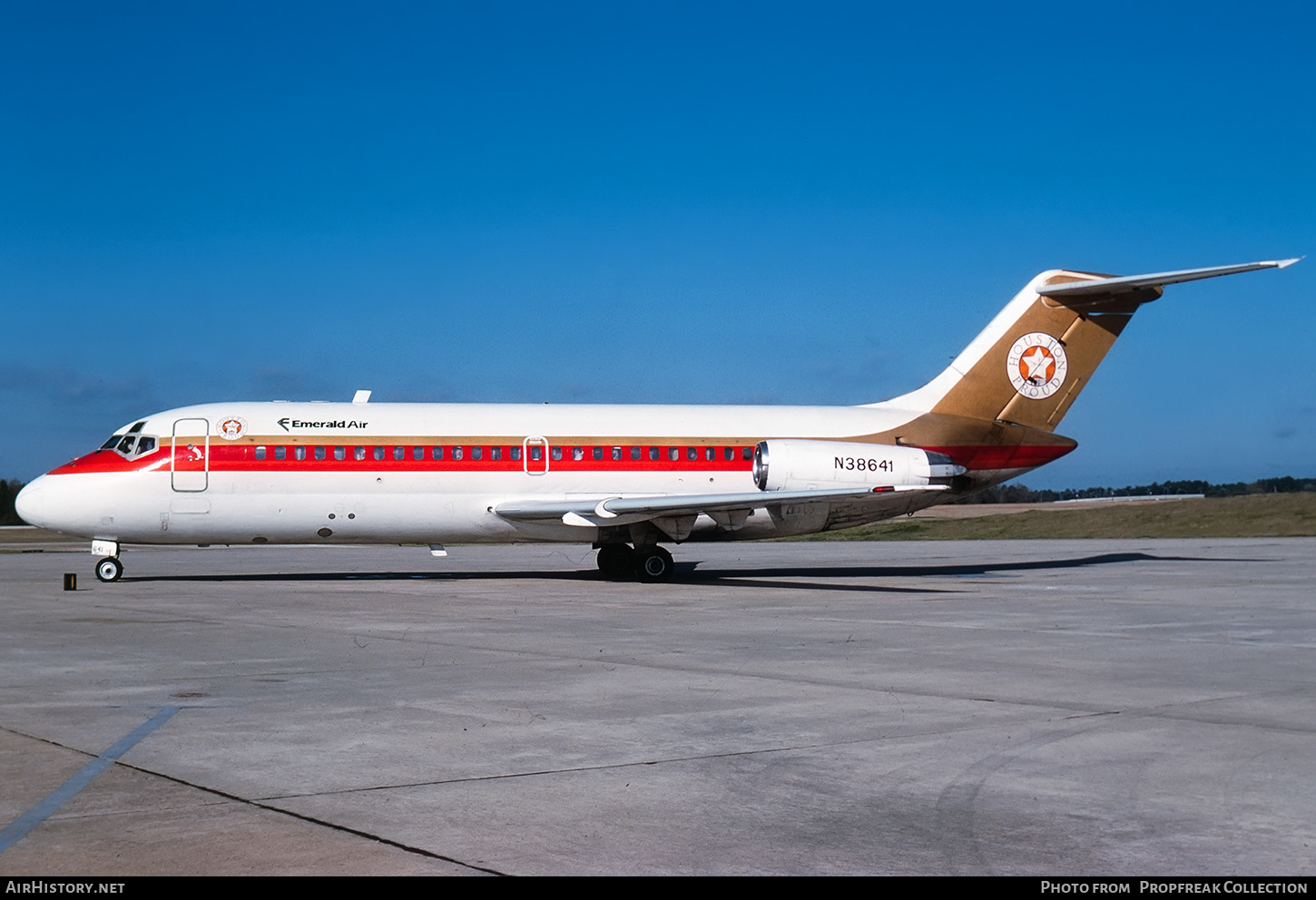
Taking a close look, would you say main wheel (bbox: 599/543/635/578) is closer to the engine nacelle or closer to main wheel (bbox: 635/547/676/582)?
main wheel (bbox: 635/547/676/582)

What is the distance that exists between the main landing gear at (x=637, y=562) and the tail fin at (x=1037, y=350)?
23.5ft

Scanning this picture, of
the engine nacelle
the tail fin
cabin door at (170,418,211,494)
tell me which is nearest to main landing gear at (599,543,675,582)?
the engine nacelle

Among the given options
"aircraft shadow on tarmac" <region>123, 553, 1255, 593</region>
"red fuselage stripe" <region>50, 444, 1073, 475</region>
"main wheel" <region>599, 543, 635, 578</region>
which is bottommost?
"aircraft shadow on tarmac" <region>123, 553, 1255, 593</region>

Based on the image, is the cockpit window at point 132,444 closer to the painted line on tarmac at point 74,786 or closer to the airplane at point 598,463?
the airplane at point 598,463

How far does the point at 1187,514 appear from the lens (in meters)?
51.8

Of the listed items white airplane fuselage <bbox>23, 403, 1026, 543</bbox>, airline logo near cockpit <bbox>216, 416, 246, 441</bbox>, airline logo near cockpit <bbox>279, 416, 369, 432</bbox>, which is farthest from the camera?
airline logo near cockpit <bbox>279, 416, 369, 432</bbox>

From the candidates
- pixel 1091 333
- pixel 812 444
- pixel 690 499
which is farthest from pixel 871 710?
pixel 1091 333

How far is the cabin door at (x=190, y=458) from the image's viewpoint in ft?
78.7

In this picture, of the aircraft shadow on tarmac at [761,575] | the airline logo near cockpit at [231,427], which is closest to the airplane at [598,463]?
the airline logo near cockpit at [231,427]

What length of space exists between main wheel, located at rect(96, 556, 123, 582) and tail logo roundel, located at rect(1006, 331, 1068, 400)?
63.5 feet

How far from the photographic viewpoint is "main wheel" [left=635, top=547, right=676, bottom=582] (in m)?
25.3

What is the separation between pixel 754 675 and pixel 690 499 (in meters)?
12.2

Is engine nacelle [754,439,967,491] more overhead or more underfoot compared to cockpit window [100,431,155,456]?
more underfoot

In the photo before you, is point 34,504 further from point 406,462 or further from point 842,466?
point 842,466
